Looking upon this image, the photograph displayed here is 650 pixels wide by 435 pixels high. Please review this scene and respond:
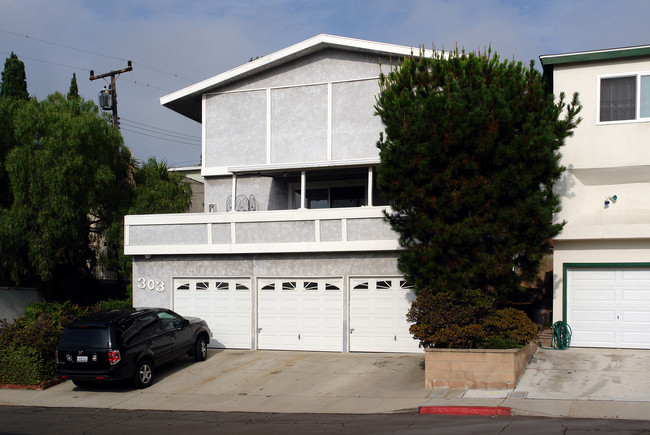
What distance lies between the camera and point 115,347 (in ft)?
49.0

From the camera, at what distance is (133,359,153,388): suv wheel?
15445mm

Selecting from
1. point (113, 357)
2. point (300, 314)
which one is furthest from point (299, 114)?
point (113, 357)

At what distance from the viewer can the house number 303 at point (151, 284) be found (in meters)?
20.4

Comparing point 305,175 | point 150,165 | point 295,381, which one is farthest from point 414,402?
point 150,165

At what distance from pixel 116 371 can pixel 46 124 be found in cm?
1124

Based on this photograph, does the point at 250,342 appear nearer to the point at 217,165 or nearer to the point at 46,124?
the point at 217,165

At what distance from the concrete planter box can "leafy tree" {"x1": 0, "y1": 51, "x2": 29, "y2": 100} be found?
21.7 metres

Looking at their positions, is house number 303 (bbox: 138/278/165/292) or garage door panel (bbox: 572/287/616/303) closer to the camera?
garage door panel (bbox: 572/287/616/303)

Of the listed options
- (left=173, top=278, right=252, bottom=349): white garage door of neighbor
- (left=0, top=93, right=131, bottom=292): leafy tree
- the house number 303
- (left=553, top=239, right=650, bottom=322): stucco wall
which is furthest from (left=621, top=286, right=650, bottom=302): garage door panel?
(left=0, top=93, right=131, bottom=292): leafy tree

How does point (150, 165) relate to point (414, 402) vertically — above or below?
above

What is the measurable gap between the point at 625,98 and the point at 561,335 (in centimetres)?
621

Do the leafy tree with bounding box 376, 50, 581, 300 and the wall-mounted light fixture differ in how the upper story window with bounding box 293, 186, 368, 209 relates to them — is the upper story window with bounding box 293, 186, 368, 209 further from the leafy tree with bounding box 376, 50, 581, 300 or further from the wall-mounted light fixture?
the wall-mounted light fixture

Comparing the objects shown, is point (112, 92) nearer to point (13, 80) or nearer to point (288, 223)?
point (13, 80)

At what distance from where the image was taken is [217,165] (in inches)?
846
